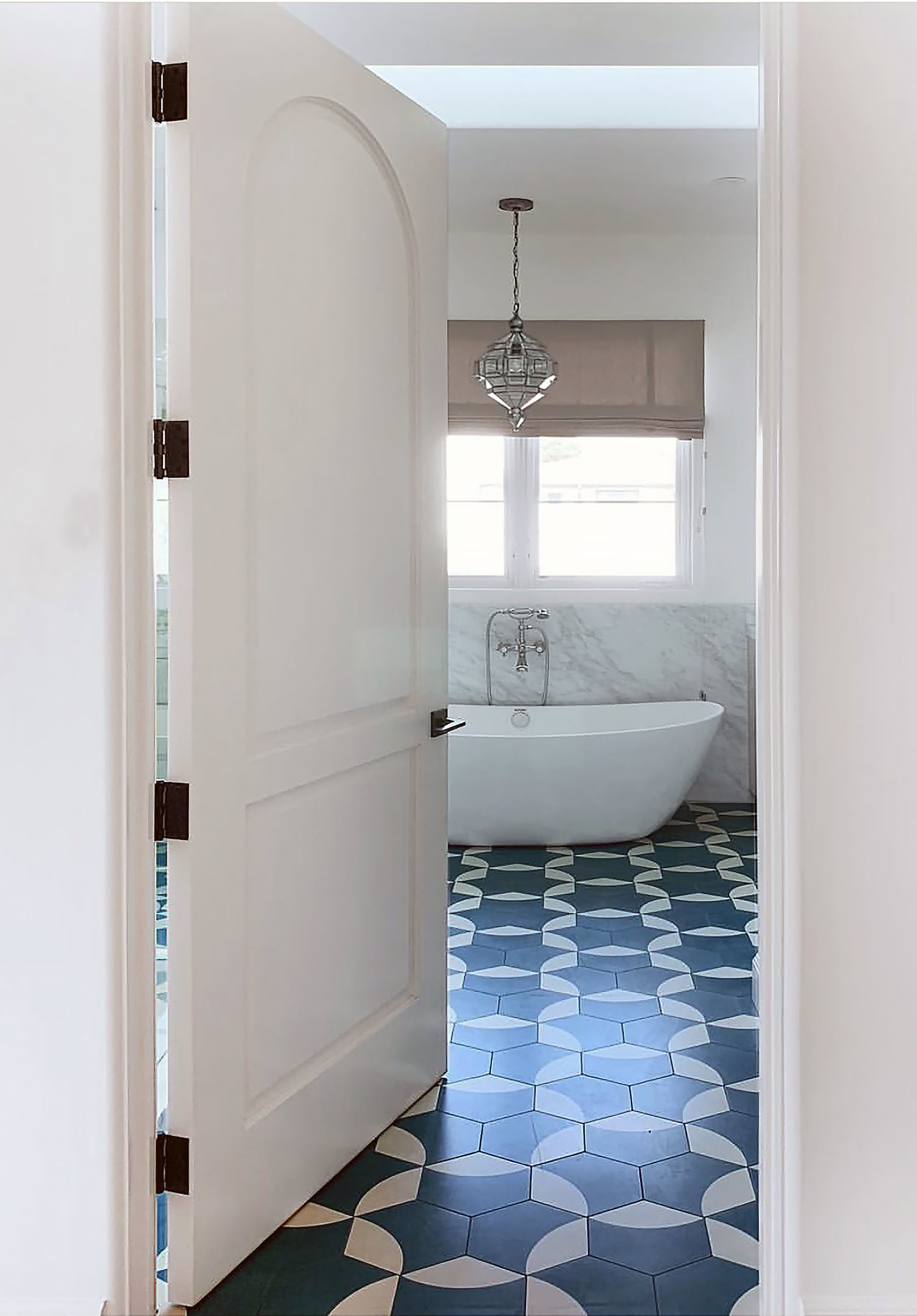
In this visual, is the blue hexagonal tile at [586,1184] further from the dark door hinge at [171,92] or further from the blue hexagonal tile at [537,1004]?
the dark door hinge at [171,92]

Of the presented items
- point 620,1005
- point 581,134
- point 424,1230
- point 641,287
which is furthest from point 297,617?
point 641,287

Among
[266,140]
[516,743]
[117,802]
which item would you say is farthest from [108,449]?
[516,743]

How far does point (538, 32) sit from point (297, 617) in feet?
5.44

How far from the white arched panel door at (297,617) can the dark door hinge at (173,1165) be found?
0.04ft

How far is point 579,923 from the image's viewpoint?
379cm

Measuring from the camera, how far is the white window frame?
18.3 feet

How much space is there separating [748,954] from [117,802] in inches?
91.7

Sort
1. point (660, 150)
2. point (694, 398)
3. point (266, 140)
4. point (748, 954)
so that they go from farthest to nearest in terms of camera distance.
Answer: point (694, 398)
point (660, 150)
point (748, 954)
point (266, 140)

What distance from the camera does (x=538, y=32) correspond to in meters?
2.75

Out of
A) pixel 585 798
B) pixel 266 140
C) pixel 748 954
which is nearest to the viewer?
Answer: pixel 266 140

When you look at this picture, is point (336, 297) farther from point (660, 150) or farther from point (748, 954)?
point (660, 150)

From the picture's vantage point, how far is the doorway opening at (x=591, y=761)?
6.61ft

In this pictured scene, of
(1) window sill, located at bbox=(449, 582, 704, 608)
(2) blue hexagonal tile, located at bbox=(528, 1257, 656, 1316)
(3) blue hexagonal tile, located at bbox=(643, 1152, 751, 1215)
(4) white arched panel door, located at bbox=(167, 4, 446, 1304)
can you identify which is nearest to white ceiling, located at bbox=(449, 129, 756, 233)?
(1) window sill, located at bbox=(449, 582, 704, 608)

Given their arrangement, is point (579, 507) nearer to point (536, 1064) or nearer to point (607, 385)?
point (607, 385)
